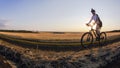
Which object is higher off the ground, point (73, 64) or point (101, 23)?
point (101, 23)

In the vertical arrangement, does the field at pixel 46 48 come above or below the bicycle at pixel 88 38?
below

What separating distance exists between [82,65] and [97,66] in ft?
3.09

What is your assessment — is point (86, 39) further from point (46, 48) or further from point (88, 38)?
point (46, 48)

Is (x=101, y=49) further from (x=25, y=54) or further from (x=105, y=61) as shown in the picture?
(x=25, y=54)

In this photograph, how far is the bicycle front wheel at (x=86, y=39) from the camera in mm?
21312

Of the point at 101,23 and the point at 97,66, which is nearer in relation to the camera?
the point at 97,66

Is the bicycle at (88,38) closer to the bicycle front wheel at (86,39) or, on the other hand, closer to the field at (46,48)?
the bicycle front wheel at (86,39)

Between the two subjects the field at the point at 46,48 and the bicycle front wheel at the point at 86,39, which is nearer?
the field at the point at 46,48

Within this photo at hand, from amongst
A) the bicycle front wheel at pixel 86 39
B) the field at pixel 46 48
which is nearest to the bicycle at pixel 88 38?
the bicycle front wheel at pixel 86 39

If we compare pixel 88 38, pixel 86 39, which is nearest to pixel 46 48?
pixel 86 39

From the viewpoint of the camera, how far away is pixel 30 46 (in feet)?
75.6

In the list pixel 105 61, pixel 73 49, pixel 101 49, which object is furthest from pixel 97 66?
pixel 73 49

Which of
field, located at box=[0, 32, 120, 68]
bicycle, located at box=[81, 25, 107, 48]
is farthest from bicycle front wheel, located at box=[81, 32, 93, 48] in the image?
field, located at box=[0, 32, 120, 68]

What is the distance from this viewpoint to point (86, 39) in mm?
21422
